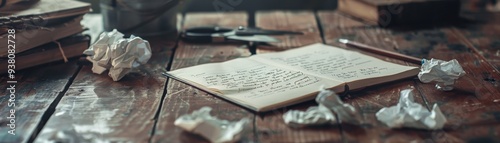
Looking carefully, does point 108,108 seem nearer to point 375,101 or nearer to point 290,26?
point 375,101

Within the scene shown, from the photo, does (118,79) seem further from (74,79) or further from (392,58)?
(392,58)

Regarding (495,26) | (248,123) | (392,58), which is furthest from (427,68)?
(495,26)

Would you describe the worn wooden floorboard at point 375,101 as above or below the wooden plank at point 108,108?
above

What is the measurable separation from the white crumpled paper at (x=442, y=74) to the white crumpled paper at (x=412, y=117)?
0.16 metres

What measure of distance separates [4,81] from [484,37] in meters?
1.00

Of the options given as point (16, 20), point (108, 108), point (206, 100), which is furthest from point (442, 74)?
point (16, 20)

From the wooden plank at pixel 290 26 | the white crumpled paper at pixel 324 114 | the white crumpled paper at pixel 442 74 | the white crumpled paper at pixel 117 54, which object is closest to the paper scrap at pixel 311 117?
the white crumpled paper at pixel 324 114

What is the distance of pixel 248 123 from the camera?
89 cm

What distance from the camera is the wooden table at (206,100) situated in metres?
0.86

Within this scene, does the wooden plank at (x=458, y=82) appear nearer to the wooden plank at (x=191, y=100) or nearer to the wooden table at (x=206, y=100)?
the wooden table at (x=206, y=100)

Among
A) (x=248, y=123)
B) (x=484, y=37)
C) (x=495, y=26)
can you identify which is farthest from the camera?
(x=495, y=26)

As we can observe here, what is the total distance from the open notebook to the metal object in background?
0.31 m

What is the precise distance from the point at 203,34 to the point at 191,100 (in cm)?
47

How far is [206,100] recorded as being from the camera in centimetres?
101
